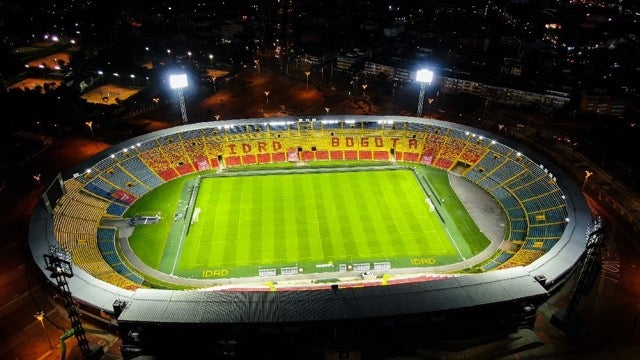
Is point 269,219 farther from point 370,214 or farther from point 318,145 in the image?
point 318,145

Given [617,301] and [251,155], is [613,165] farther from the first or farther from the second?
[251,155]

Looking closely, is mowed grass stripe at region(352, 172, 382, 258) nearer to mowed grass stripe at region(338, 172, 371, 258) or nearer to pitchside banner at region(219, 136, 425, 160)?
mowed grass stripe at region(338, 172, 371, 258)

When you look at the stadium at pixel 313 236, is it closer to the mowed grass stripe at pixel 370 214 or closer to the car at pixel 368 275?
the car at pixel 368 275

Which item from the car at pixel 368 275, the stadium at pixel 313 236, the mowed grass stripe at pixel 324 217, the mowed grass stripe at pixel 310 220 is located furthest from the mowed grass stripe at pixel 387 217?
the mowed grass stripe at pixel 324 217

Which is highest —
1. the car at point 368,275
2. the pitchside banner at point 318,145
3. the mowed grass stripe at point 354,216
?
the pitchside banner at point 318,145

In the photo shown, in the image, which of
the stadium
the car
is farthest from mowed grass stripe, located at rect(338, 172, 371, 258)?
the car
